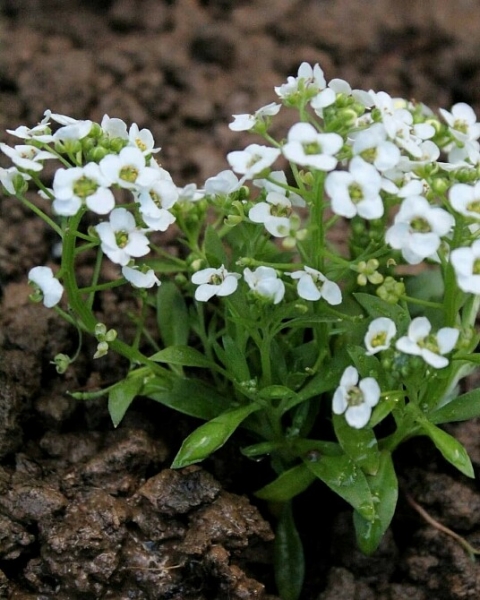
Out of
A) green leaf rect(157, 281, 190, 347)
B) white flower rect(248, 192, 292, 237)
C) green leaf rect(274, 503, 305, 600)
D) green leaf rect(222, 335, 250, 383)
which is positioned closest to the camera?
white flower rect(248, 192, 292, 237)

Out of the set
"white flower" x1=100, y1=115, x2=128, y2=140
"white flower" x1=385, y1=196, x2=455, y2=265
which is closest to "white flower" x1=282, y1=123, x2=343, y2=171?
"white flower" x1=385, y1=196, x2=455, y2=265

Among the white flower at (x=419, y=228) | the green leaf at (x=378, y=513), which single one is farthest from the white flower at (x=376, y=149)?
the green leaf at (x=378, y=513)

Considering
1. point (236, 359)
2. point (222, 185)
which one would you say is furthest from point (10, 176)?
point (236, 359)

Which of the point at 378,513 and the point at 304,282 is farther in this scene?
the point at 378,513

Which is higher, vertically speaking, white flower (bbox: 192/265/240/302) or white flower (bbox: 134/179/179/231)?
white flower (bbox: 134/179/179/231)

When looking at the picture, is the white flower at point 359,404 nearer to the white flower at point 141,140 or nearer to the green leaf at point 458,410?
the green leaf at point 458,410

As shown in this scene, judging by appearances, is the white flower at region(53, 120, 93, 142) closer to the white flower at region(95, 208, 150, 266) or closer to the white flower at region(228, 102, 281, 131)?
the white flower at region(95, 208, 150, 266)

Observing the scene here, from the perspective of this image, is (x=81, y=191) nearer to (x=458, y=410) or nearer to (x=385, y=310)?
(x=385, y=310)

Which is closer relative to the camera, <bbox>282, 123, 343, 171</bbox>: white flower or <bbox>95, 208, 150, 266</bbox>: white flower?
<bbox>282, 123, 343, 171</bbox>: white flower

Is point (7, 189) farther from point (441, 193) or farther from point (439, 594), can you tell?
point (439, 594)
